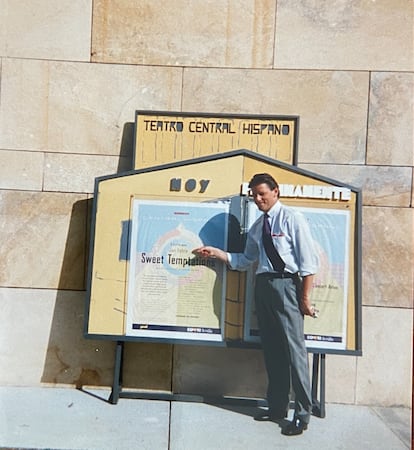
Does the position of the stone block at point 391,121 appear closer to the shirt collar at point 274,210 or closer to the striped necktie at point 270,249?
the shirt collar at point 274,210

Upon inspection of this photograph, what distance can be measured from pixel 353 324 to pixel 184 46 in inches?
107

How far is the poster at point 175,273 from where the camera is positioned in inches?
164

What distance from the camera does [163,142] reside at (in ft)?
14.6

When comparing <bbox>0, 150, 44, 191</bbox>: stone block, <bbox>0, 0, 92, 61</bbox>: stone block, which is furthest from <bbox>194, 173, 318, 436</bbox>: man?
<bbox>0, 0, 92, 61</bbox>: stone block

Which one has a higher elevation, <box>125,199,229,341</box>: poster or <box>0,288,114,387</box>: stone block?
<box>125,199,229,341</box>: poster

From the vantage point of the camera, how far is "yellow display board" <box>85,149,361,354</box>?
4129 millimetres

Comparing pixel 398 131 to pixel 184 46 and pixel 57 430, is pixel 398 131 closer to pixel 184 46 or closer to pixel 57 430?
pixel 184 46

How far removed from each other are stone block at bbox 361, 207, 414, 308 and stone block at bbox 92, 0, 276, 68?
1641 millimetres

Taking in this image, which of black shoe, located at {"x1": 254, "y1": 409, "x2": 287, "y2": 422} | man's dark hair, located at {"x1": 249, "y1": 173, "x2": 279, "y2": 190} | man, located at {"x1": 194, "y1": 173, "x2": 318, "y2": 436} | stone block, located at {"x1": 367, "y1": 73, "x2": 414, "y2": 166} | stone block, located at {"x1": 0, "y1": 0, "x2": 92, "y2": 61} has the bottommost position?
black shoe, located at {"x1": 254, "y1": 409, "x2": 287, "y2": 422}

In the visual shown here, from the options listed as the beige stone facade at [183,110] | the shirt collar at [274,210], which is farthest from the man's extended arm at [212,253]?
the beige stone facade at [183,110]

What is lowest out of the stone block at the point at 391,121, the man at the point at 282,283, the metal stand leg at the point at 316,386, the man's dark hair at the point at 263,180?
the metal stand leg at the point at 316,386

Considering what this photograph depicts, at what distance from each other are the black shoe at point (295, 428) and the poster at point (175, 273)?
85cm

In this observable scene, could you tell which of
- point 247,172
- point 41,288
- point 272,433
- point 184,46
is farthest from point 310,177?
point 41,288

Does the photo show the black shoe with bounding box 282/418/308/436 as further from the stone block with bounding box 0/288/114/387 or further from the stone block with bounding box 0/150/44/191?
the stone block with bounding box 0/150/44/191
